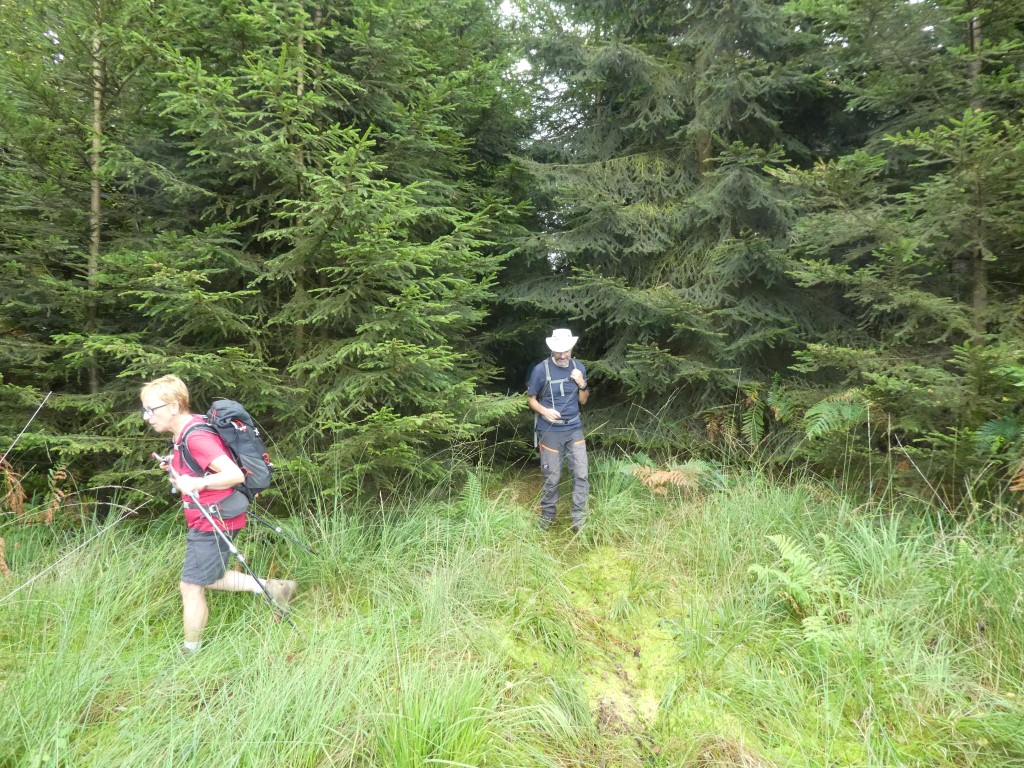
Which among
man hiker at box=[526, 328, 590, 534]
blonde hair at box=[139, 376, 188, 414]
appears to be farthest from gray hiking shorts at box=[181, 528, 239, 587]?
man hiker at box=[526, 328, 590, 534]

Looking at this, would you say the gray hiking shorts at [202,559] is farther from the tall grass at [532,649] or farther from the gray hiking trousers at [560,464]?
the gray hiking trousers at [560,464]

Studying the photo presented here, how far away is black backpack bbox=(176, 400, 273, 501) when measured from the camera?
10.2 feet

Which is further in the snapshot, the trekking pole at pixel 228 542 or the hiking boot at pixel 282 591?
the hiking boot at pixel 282 591

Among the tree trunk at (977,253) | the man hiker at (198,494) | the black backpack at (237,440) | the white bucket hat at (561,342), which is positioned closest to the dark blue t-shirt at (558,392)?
the white bucket hat at (561,342)

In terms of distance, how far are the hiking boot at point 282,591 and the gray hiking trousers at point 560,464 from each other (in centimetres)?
253

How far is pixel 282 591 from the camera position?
11.3 ft

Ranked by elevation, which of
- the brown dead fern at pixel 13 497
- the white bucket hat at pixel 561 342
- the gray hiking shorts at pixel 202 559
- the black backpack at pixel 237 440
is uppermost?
the white bucket hat at pixel 561 342

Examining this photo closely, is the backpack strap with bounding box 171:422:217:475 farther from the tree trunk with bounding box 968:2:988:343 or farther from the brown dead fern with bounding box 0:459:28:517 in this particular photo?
the tree trunk with bounding box 968:2:988:343

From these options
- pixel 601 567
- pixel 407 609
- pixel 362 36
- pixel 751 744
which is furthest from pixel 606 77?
pixel 751 744

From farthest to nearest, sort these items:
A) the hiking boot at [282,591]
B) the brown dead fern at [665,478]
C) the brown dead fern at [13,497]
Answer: the brown dead fern at [665,478], the brown dead fern at [13,497], the hiking boot at [282,591]

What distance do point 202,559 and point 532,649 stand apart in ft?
7.20

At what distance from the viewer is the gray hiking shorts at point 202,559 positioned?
10.3 feet

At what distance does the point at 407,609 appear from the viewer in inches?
129

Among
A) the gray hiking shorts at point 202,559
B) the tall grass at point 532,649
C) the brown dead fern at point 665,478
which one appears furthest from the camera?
the brown dead fern at point 665,478
